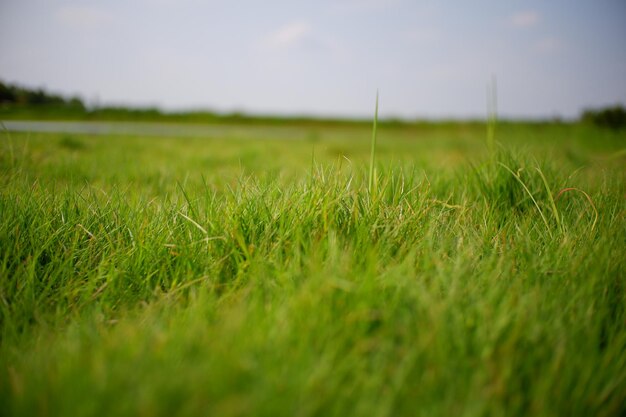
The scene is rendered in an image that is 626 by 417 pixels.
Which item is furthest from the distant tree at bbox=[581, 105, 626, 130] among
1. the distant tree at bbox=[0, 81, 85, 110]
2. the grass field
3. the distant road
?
the distant tree at bbox=[0, 81, 85, 110]

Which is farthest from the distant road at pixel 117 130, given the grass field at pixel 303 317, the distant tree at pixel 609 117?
the distant tree at pixel 609 117

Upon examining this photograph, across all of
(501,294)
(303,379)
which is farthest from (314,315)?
(501,294)

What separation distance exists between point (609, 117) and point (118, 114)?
19029 millimetres

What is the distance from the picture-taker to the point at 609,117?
29.1ft

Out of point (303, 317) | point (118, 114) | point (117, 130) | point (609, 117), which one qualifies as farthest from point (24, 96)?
point (118, 114)

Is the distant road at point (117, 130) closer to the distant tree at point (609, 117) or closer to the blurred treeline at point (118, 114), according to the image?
the blurred treeline at point (118, 114)

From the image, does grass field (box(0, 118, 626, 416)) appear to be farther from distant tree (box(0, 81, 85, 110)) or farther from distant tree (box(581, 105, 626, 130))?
distant tree (box(581, 105, 626, 130))

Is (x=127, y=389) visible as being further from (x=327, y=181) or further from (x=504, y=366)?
(x=327, y=181)

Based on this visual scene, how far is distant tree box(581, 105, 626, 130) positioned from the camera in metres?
8.50

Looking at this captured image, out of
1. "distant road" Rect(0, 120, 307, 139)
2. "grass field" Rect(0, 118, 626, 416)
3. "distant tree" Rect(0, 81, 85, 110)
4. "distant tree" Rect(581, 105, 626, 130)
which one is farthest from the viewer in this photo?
"distant tree" Rect(581, 105, 626, 130)

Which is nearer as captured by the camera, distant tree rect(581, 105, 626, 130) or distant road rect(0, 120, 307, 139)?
distant road rect(0, 120, 307, 139)

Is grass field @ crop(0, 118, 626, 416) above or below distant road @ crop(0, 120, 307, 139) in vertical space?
below

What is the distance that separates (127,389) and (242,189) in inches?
38.3

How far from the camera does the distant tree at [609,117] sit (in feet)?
27.9
